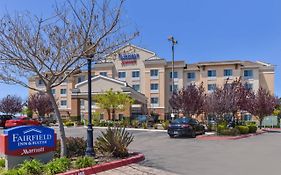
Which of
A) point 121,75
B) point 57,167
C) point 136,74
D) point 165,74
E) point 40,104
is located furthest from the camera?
point 121,75

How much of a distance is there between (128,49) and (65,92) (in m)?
65.8

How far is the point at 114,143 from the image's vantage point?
1270 cm

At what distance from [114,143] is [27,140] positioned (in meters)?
3.14

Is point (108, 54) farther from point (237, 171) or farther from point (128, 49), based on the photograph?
→ point (237, 171)

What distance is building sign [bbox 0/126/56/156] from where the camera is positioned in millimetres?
10281

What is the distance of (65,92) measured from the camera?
78250 millimetres

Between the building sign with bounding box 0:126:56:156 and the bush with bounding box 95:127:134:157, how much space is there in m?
2.00

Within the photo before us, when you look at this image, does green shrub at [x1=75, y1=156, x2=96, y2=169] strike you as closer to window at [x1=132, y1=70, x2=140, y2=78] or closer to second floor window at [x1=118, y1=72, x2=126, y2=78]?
window at [x1=132, y1=70, x2=140, y2=78]

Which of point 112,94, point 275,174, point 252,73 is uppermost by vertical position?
point 252,73

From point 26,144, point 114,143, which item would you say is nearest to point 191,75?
point 114,143

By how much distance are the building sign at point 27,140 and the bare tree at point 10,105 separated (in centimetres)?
5467

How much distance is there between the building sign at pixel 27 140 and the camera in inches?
405

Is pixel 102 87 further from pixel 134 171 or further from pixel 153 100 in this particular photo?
pixel 134 171

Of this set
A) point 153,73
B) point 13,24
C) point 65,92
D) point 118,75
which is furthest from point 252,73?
point 13,24
